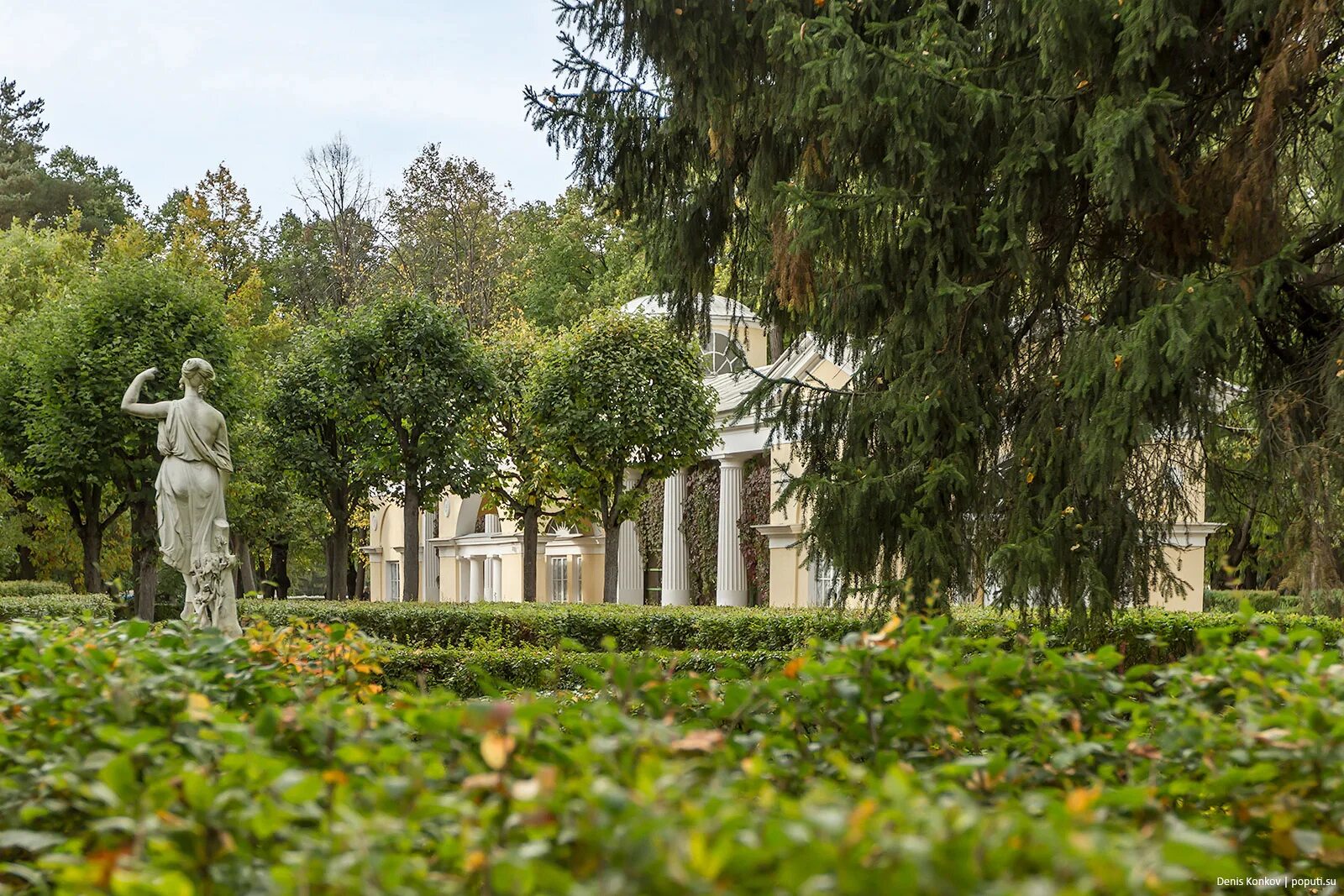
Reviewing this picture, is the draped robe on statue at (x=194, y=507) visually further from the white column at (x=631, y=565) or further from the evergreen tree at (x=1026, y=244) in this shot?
the white column at (x=631, y=565)

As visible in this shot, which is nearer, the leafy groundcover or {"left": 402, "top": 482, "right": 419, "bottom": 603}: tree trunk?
the leafy groundcover

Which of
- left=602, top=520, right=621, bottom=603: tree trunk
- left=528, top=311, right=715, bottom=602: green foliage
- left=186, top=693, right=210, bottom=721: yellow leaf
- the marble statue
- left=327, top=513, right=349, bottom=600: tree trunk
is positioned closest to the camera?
left=186, top=693, right=210, bottom=721: yellow leaf

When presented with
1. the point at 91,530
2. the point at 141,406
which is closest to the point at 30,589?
the point at 91,530

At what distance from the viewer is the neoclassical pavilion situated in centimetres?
2267

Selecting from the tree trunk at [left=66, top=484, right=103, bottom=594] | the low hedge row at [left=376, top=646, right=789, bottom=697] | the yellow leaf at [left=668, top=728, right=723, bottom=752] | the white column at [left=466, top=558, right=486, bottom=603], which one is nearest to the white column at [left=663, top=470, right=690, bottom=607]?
the tree trunk at [left=66, top=484, right=103, bottom=594]

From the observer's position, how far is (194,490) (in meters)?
11.4

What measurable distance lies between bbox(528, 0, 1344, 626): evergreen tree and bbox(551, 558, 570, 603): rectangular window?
1068 inches

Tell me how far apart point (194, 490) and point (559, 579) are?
24699 millimetres

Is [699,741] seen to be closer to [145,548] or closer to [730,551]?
[145,548]

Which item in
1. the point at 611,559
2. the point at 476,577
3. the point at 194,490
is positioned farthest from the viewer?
the point at 476,577

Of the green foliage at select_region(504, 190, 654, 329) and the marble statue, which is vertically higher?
the green foliage at select_region(504, 190, 654, 329)

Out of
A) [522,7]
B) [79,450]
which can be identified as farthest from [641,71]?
[79,450]

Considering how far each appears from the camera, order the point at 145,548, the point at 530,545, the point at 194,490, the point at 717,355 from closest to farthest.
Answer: the point at 194,490 < the point at 145,548 < the point at 530,545 < the point at 717,355

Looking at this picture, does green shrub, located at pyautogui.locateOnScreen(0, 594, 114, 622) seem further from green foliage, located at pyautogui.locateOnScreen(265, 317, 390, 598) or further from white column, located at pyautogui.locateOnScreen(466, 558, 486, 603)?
white column, located at pyautogui.locateOnScreen(466, 558, 486, 603)
